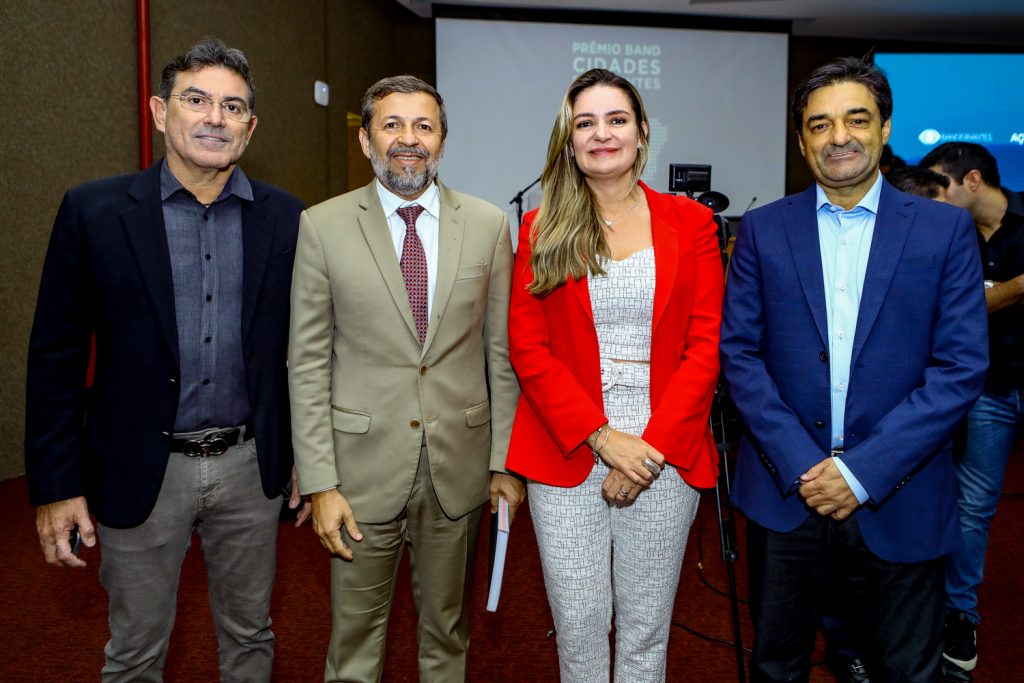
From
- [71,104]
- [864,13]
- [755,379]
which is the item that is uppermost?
[864,13]

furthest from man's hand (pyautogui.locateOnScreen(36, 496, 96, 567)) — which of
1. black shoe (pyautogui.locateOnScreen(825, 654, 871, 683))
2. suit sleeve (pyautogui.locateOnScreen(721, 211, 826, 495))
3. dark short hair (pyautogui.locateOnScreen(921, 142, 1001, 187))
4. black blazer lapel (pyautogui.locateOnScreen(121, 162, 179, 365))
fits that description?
dark short hair (pyautogui.locateOnScreen(921, 142, 1001, 187))

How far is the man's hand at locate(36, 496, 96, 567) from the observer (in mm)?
1616

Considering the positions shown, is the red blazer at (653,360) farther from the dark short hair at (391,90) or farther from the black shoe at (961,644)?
the black shoe at (961,644)

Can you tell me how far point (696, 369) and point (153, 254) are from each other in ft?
3.97

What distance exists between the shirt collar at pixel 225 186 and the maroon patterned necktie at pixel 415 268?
359mm

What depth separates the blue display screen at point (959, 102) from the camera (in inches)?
285

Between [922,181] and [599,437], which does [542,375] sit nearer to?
[599,437]

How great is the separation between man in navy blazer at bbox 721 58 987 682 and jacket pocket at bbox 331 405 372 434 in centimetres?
82

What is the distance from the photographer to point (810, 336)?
5.31 ft

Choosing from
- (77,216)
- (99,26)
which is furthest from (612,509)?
(99,26)

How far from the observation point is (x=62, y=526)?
5.31ft

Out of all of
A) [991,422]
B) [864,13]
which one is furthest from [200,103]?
[864,13]

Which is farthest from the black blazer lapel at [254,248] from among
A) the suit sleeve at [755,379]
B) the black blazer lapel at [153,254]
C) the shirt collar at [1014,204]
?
the shirt collar at [1014,204]

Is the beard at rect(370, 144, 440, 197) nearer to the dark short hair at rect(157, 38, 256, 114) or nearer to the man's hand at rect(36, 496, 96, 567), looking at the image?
the dark short hair at rect(157, 38, 256, 114)
